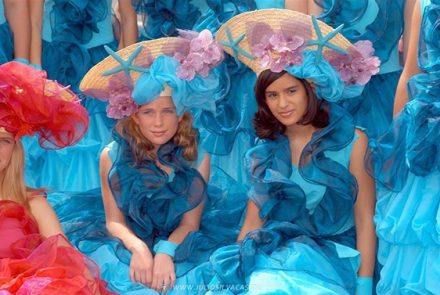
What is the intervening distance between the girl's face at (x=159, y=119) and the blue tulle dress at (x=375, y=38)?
0.80m

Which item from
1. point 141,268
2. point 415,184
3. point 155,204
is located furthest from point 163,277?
point 415,184

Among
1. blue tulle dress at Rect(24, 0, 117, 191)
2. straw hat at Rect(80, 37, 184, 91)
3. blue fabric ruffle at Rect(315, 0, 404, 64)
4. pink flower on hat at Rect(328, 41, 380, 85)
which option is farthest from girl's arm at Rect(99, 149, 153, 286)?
blue fabric ruffle at Rect(315, 0, 404, 64)

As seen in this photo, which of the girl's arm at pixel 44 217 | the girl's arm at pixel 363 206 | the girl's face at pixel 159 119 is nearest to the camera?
the girl's arm at pixel 44 217

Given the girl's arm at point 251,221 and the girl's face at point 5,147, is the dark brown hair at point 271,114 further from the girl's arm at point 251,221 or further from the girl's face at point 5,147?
the girl's face at point 5,147

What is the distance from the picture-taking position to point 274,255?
127 inches

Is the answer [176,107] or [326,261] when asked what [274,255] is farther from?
[176,107]

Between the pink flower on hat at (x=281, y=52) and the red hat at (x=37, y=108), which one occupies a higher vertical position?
the pink flower on hat at (x=281, y=52)

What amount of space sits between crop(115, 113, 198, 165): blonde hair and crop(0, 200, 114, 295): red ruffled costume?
589mm

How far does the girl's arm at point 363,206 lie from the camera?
3.40 metres

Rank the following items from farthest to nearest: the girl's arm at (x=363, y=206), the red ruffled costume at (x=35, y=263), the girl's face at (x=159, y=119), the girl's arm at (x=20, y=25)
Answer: the girl's arm at (x=20, y=25)
the girl's face at (x=159, y=119)
the girl's arm at (x=363, y=206)
the red ruffled costume at (x=35, y=263)

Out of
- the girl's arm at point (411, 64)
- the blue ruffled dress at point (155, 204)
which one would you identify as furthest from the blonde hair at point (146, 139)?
the girl's arm at point (411, 64)

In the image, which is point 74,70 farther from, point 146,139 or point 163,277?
point 163,277

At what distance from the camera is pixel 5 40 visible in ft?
14.4

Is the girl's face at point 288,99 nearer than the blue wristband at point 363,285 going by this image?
No
